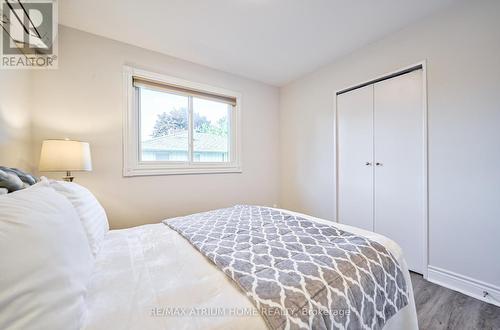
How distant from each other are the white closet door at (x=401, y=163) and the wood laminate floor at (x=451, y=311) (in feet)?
1.06

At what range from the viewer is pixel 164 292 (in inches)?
30.6

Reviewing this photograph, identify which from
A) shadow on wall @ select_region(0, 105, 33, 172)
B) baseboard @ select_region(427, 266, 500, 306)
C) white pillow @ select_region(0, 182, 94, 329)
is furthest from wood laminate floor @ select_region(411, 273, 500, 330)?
shadow on wall @ select_region(0, 105, 33, 172)

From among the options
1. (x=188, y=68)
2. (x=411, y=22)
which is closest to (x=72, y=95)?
(x=188, y=68)

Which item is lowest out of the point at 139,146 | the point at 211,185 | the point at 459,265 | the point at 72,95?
the point at 459,265

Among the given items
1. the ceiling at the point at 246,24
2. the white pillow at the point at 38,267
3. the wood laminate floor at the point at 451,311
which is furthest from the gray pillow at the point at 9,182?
the wood laminate floor at the point at 451,311

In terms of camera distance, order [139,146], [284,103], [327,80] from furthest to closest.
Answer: [284,103]
[327,80]
[139,146]

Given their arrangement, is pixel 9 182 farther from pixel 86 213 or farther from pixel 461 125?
pixel 461 125

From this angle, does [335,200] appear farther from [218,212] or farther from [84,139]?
[84,139]

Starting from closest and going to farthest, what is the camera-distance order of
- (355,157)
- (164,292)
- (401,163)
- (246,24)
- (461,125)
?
(164,292) → (461,125) → (246,24) → (401,163) → (355,157)

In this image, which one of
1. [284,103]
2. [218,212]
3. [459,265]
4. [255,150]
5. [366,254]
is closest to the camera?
[366,254]

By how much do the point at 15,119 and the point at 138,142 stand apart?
958mm

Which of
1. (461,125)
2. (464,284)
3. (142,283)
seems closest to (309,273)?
(142,283)

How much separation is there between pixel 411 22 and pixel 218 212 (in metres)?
2.64

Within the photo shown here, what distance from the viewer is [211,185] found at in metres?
2.79
